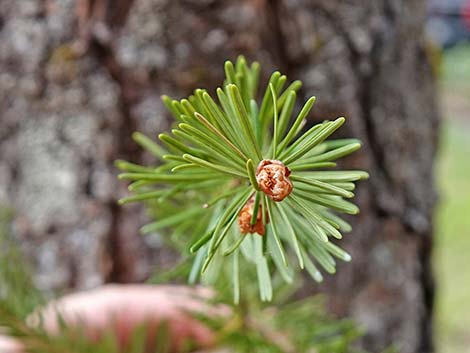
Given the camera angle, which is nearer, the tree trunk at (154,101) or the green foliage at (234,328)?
the green foliage at (234,328)

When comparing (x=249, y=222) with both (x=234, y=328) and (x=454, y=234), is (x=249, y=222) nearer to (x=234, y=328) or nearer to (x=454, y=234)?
(x=234, y=328)

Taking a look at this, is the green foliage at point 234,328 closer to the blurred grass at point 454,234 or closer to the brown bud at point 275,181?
the brown bud at point 275,181

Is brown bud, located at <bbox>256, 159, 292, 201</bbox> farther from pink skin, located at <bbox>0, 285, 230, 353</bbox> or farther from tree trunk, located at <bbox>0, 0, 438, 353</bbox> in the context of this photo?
tree trunk, located at <bbox>0, 0, 438, 353</bbox>

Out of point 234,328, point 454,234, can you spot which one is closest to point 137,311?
point 234,328

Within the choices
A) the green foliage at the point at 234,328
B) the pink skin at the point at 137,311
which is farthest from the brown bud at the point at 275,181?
the pink skin at the point at 137,311

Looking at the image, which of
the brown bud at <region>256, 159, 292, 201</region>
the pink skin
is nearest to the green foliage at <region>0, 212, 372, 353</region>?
the pink skin

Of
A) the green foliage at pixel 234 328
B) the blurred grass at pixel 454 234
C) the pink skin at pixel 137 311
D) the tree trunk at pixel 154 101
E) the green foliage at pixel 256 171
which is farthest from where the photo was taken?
the blurred grass at pixel 454 234
